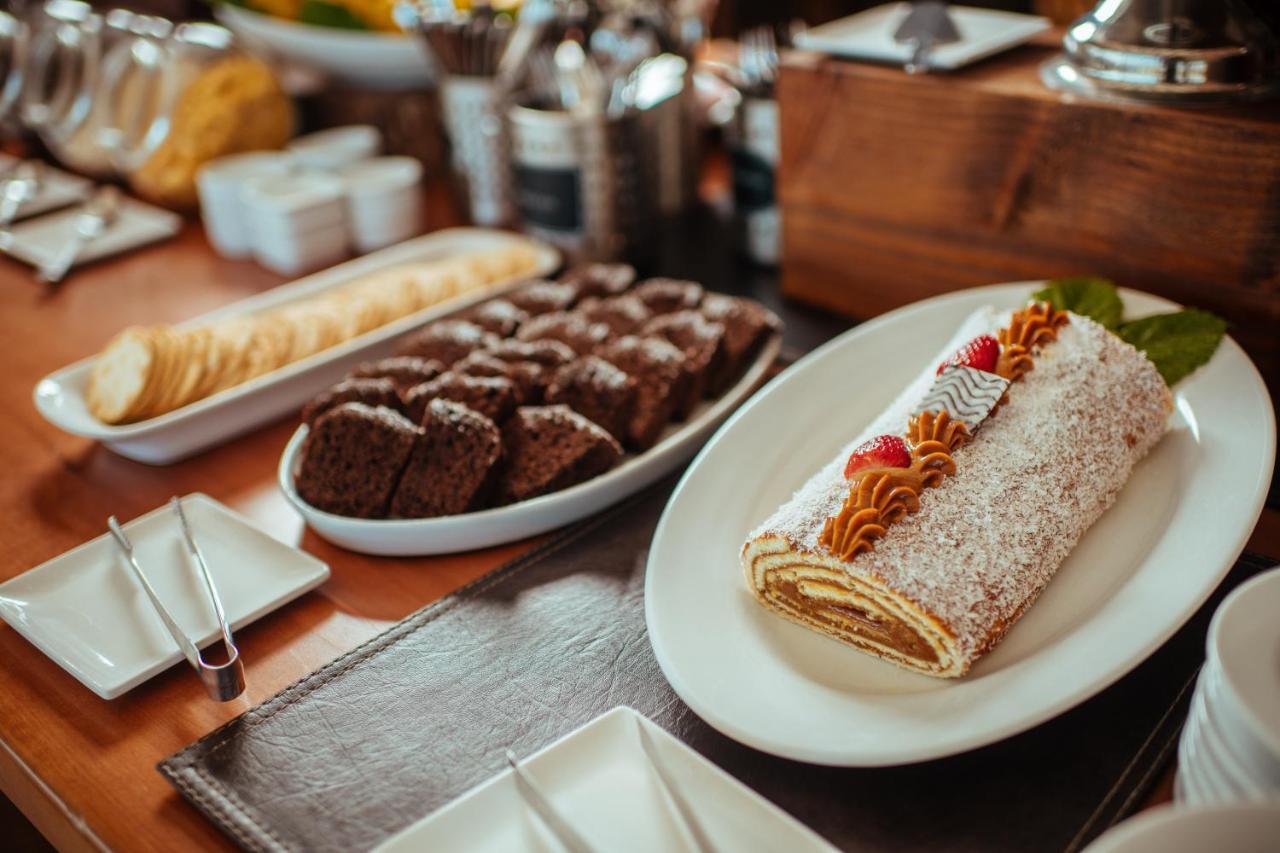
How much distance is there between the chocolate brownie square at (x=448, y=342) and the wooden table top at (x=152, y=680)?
0.72 feet

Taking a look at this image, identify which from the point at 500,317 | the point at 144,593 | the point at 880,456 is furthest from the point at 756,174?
the point at 144,593

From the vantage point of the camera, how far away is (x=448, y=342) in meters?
1.36

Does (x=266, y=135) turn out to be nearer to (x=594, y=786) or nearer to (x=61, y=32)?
(x=61, y=32)

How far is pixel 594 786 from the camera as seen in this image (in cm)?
79

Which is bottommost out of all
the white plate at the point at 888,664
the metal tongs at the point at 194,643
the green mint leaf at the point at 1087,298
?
the metal tongs at the point at 194,643

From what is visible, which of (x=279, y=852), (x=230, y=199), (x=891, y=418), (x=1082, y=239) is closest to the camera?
(x=279, y=852)

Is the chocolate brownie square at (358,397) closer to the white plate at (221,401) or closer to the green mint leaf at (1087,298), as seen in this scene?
the white plate at (221,401)

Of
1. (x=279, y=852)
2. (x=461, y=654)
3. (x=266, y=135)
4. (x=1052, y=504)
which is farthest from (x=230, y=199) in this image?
(x=1052, y=504)

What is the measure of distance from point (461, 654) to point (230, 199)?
131 cm

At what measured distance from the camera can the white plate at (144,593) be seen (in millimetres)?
982

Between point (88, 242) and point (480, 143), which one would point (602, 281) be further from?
point (88, 242)

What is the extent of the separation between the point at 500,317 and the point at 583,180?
1.17 feet

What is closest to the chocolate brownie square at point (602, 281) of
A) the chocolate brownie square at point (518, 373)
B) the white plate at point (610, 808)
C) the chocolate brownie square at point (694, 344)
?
the chocolate brownie square at point (694, 344)

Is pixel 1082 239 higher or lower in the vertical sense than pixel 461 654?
higher
